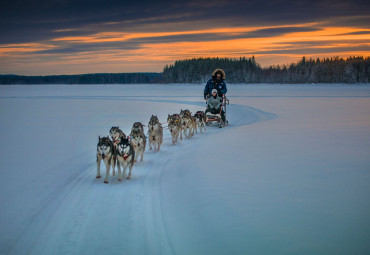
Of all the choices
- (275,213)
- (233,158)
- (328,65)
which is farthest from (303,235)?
(328,65)

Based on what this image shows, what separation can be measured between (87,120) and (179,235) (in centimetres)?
1187

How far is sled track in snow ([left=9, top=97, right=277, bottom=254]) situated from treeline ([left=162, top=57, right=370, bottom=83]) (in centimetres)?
9953

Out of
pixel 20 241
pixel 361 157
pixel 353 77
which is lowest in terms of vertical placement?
pixel 20 241

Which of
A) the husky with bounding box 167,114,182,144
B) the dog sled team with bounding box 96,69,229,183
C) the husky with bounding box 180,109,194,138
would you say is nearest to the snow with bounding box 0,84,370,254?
the dog sled team with bounding box 96,69,229,183

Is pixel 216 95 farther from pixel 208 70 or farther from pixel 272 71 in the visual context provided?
pixel 272 71

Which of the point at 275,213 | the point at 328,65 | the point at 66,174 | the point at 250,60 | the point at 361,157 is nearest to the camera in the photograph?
the point at 275,213

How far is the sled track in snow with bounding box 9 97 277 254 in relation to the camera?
341cm

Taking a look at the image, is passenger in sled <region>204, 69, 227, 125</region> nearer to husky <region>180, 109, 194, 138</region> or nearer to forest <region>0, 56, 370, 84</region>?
husky <region>180, 109, 194, 138</region>

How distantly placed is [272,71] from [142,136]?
119 meters

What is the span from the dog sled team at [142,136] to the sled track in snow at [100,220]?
33cm

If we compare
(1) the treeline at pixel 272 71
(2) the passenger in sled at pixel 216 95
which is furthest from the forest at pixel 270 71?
(2) the passenger in sled at pixel 216 95

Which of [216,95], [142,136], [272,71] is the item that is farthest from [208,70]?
[142,136]

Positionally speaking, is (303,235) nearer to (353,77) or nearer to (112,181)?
(112,181)

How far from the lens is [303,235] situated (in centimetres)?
347
